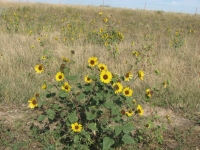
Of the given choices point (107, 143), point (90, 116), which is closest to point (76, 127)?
point (90, 116)

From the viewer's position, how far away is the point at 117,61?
5301mm

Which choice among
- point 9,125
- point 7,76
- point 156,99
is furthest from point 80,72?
point 9,125

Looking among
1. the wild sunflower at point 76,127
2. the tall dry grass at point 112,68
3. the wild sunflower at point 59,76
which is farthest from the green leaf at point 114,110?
the tall dry grass at point 112,68

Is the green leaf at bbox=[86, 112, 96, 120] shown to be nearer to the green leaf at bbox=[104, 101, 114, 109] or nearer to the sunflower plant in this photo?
the sunflower plant

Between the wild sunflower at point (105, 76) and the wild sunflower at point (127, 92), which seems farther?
the wild sunflower at point (127, 92)

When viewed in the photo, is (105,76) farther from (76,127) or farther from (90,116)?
(76,127)

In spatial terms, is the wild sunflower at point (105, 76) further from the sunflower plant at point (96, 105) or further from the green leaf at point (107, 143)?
the green leaf at point (107, 143)

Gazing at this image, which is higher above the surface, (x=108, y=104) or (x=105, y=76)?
Answer: (x=105, y=76)

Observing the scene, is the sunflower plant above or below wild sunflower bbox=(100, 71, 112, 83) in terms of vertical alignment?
below

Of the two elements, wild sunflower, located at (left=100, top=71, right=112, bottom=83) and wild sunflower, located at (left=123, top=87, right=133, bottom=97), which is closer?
wild sunflower, located at (left=100, top=71, right=112, bottom=83)

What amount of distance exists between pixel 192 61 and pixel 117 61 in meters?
1.68

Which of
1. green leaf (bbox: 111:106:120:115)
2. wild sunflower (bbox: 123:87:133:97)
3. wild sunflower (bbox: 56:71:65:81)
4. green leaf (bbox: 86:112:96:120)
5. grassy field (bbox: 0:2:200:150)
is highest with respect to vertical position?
wild sunflower (bbox: 56:71:65:81)

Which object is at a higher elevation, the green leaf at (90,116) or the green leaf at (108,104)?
the green leaf at (108,104)

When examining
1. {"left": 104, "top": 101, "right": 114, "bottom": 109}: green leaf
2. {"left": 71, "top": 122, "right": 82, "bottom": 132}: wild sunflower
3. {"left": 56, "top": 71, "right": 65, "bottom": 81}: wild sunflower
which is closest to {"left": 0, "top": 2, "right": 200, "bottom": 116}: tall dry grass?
{"left": 56, "top": 71, "right": 65, "bottom": 81}: wild sunflower
